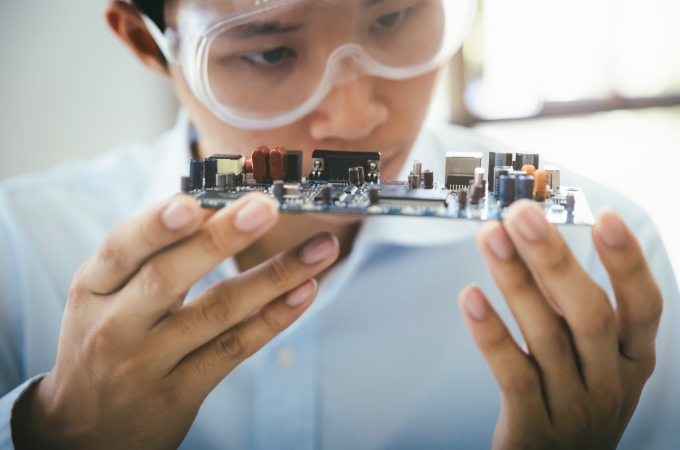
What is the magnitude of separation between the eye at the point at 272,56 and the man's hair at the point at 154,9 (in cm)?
20

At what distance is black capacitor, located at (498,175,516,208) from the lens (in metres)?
0.73

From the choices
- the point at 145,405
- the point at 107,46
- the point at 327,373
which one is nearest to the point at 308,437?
the point at 327,373

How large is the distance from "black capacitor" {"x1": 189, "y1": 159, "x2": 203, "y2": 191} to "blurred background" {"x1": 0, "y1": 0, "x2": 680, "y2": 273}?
32.6 inches

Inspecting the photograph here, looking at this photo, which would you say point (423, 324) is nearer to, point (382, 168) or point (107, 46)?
point (382, 168)

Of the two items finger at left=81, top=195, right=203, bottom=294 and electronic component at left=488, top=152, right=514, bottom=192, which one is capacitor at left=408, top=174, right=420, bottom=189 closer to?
electronic component at left=488, top=152, right=514, bottom=192

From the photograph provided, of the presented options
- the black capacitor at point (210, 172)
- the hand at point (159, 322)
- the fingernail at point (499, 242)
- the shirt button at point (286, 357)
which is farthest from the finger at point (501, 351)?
the shirt button at point (286, 357)

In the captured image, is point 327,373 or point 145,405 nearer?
point 145,405

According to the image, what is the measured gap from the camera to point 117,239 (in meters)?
0.69

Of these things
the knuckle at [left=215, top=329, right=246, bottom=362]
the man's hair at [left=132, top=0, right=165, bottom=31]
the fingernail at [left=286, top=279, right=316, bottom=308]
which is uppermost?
the man's hair at [left=132, top=0, right=165, bottom=31]

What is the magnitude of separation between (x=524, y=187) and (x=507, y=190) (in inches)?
1.0

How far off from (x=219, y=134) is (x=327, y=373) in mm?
649

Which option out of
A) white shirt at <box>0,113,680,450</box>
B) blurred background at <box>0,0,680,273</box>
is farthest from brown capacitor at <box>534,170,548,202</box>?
blurred background at <box>0,0,680,273</box>

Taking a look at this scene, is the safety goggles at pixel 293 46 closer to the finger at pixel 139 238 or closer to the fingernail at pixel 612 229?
the finger at pixel 139 238

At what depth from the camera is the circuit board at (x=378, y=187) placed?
0.72 m
